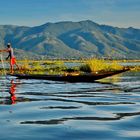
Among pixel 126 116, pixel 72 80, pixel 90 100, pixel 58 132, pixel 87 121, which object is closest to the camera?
pixel 58 132

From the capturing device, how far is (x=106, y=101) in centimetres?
2303

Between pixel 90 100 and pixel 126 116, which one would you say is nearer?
pixel 126 116

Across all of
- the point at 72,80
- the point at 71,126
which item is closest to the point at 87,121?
the point at 71,126

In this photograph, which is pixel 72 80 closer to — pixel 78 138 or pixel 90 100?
pixel 90 100

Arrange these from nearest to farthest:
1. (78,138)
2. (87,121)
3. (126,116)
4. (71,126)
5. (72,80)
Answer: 1. (78,138)
2. (71,126)
3. (87,121)
4. (126,116)
5. (72,80)

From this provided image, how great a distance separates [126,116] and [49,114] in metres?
3.16

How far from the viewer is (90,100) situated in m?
23.7

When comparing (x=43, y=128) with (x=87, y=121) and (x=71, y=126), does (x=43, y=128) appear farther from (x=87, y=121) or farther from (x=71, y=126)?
(x=87, y=121)

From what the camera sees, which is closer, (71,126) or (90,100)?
(71,126)

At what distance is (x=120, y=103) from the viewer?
71.8 ft

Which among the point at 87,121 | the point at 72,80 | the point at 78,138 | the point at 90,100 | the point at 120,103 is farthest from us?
the point at 72,80

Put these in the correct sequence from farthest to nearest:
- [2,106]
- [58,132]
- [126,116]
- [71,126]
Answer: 1. [2,106]
2. [126,116]
3. [71,126]
4. [58,132]

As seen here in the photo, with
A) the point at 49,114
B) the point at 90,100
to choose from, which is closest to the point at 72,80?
the point at 90,100

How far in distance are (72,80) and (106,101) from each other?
1676cm
